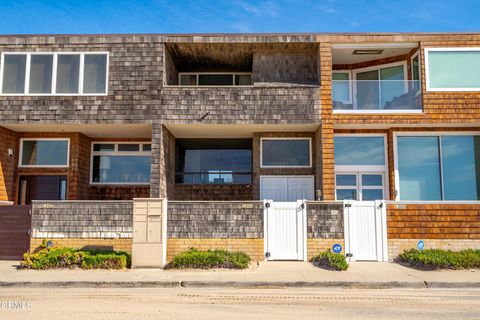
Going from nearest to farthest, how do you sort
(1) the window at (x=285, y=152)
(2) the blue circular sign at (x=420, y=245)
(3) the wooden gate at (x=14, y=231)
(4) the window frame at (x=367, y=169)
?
(2) the blue circular sign at (x=420, y=245), (3) the wooden gate at (x=14, y=231), (4) the window frame at (x=367, y=169), (1) the window at (x=285, y=152)

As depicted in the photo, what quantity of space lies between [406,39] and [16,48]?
13.3 meters

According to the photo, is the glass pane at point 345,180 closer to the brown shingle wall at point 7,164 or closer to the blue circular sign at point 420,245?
the blue circular sign at point 420,245

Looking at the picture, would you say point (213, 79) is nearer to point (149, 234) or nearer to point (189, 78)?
point (189, 78)

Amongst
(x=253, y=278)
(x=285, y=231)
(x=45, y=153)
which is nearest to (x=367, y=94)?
(x=285, y=231)

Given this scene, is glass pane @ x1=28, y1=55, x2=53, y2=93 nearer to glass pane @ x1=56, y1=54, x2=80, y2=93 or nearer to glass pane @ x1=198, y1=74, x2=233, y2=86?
glass pane @ x1=56, y1=54, x2=80, y2=93

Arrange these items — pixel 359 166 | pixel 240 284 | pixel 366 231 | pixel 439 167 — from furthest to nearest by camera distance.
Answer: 1. pixel 359 166
2. pixel 439 167
3. pixel 366 231
4. pixel 240 284

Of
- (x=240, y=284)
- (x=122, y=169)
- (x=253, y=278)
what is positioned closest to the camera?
(x=240, y=284)

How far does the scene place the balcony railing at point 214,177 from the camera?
17484mm

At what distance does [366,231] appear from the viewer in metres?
13.5

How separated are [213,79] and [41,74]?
20.5 feet

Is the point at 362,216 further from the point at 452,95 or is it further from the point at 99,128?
the point at 99,128

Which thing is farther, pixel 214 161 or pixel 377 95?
pixel 214 161

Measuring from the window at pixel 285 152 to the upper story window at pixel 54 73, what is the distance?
6.08 metres

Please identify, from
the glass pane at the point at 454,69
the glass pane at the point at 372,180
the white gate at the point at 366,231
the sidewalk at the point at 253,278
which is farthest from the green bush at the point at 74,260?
the glass pane at the point at 454,69
